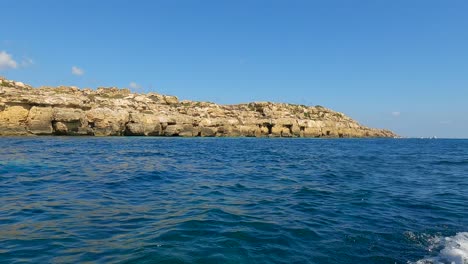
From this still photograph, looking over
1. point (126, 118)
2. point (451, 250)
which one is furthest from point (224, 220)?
point (126, 118)

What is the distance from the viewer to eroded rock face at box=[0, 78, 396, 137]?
55156 millimetres

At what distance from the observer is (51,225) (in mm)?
8195

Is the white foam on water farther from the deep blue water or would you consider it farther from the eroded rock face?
the eroded rock face

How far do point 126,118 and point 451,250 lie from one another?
6943cm

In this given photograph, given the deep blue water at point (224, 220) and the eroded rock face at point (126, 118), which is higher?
the eroded rock face at point (126, 118)

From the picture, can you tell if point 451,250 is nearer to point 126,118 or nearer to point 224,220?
point 224,220

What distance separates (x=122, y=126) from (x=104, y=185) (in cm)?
5847

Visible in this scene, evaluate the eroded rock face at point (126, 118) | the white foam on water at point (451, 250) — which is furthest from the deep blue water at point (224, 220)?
the eroded rock face at point (126, 118)

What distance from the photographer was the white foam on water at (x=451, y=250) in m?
6.57

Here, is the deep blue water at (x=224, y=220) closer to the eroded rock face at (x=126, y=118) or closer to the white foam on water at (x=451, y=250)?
the white foam on water at (x=451, y=250)

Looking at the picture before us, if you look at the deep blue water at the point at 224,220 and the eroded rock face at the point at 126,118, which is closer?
the deep blue water at the point at 224,220

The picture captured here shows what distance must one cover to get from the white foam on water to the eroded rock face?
6163 cm

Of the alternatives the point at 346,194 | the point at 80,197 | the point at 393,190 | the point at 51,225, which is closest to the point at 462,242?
the point at 346,194

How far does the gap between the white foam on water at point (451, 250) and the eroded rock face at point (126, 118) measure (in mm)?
61628
